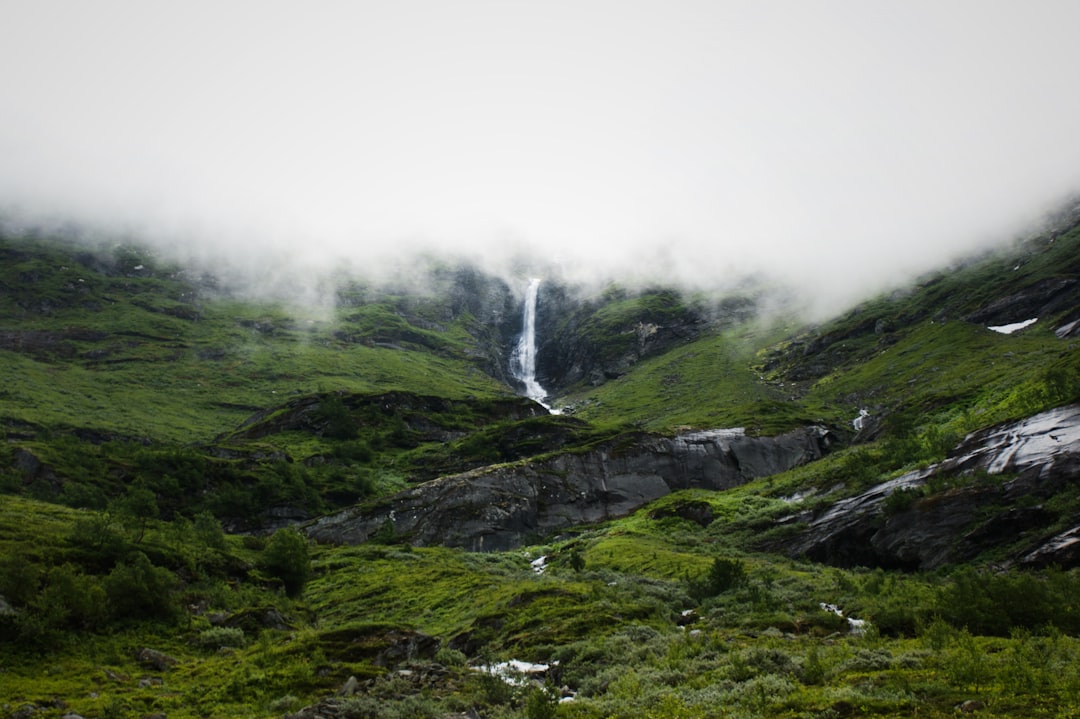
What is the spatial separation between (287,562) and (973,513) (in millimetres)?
54449

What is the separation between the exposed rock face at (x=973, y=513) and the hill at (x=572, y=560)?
8.5 inches

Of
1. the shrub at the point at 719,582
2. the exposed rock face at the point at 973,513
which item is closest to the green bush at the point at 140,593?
the shrub at the point at 719,582

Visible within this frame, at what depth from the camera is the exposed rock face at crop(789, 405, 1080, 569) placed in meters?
43.0

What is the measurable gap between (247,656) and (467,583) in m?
28.3

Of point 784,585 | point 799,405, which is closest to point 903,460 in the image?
point 784,585

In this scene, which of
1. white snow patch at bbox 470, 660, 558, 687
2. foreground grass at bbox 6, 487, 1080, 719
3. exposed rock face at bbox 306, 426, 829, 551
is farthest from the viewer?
exposed rock face at bbox 306, 426, 829, 551

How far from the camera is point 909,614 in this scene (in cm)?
2917

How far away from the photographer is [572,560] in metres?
58.6

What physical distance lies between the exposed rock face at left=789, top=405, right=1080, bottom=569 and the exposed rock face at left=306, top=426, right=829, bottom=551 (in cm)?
4470

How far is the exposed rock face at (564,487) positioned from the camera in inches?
3612

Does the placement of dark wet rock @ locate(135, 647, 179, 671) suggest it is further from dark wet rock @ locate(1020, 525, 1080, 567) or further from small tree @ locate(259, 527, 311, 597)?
dark wet rock @ locate(1020, 525, 1080, 567)

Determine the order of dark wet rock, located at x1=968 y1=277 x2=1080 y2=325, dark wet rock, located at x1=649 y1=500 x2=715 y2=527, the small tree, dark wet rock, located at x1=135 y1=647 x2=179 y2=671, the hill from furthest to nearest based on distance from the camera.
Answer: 1. dark wet rock, located at x1=968 y1=277 x2=1080 y2=325
2. dark wet rock, located at x1=649 y1=500 x2=715 y2=527
3. the small tree
4. dark wet rock, located at x1=135 y1=647 x2=179 y2=671
5. the hill

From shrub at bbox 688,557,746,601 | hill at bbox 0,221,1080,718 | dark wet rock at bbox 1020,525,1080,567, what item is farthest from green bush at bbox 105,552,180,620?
dark wet rock at bbox 1020,525,1080,567

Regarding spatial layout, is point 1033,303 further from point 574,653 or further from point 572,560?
point 574,653
